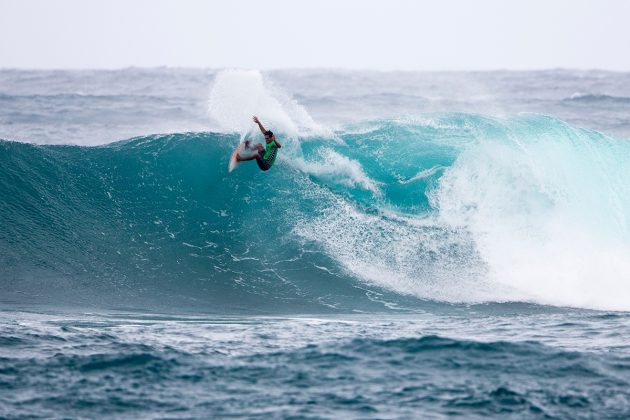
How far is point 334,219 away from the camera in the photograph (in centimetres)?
1580

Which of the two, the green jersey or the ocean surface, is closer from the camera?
the ocean surface

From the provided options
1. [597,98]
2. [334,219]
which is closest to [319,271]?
[334,219]

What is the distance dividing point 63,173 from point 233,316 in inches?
261

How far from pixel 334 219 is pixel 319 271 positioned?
61.6 inches

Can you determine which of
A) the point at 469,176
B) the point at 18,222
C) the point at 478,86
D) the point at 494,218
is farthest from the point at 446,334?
the point at 478,86

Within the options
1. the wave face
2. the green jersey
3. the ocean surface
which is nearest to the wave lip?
the wave face

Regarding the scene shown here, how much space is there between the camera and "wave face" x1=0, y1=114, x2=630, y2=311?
13.9 m

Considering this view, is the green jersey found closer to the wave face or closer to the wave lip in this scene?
the wave face

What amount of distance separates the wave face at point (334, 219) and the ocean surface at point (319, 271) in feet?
0.15

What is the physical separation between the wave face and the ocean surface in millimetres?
46

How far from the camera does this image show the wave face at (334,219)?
1386cm

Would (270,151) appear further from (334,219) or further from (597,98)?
(597,98)

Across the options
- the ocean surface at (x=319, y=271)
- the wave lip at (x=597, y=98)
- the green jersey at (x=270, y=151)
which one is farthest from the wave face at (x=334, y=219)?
the wave lip at (x=597, y=98)

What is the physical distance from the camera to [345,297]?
44.8 ft
